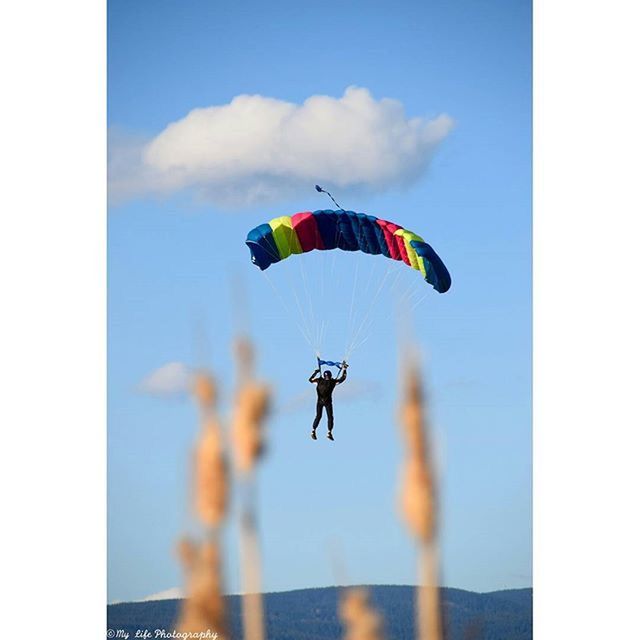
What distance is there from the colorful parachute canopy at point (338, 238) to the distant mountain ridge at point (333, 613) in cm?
282

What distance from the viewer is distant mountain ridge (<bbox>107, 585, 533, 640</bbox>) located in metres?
9.04

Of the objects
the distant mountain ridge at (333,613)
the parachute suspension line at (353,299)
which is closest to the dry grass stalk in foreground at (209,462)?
the distant mountain ridge at (333,613)

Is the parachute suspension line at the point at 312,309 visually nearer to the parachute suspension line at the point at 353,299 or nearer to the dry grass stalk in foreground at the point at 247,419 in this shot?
the parachute suspension line at the point at 353,299

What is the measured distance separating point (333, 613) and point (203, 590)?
30.4 feet

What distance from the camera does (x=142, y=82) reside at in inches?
380

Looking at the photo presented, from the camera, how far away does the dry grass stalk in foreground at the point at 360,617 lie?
1.50m

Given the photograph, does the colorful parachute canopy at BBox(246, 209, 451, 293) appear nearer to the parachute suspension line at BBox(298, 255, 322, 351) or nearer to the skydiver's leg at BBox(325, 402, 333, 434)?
the parachute suspension line at BBox(298, 255, 322, 351)

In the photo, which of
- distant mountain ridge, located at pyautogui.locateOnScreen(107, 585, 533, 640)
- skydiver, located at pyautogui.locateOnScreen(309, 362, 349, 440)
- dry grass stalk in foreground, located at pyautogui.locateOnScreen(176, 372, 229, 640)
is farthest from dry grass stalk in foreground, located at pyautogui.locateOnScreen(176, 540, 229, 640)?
skydiver, located at pyautogui.locateOnScreen(309, 362, 349, 440)

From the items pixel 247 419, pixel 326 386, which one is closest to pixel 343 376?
pixel 326 386

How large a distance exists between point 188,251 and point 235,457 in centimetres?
863
